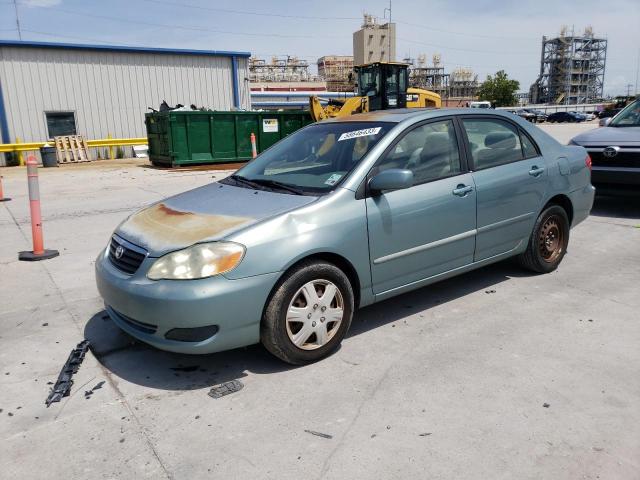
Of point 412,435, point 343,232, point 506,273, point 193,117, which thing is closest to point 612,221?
point 506,273

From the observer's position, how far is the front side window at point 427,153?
12.8 ft

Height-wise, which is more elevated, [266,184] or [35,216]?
[266,184]

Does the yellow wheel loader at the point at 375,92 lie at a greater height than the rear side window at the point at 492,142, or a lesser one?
greater

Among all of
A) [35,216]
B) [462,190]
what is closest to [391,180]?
[462,190]

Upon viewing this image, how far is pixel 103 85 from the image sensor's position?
883 inches

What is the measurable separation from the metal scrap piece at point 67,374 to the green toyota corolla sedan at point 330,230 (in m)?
0.38

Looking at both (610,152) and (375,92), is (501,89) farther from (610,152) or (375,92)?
(610,152)

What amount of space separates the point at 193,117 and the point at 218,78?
9139mm

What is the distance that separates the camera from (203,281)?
3051mm

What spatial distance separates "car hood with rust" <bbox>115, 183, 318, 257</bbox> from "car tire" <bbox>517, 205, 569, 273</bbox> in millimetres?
2425

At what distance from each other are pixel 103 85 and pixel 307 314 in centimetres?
2212

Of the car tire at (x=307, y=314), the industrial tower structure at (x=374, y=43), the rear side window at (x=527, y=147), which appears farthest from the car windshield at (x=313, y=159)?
the industrial tower structure at (x=374, y=43)

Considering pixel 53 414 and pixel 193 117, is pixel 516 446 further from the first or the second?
pixel 193 117

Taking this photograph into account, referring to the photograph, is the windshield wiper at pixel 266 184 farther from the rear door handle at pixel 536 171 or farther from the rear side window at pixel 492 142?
the rear door handle at pixel 536 171
